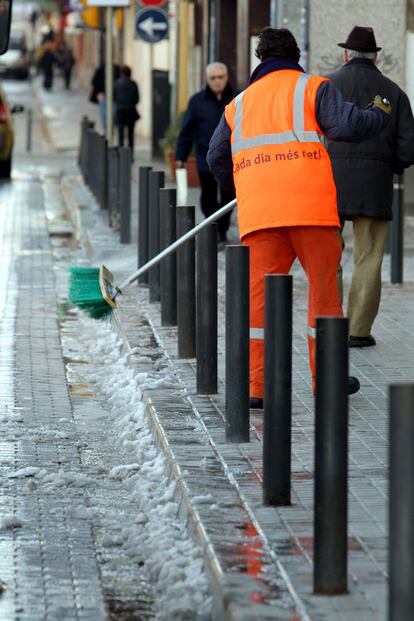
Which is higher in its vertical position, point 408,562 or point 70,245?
point 408,562

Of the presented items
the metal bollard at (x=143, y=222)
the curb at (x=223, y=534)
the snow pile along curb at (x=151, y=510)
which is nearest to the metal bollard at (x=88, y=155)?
the metal bollard at (x=143, y=222)

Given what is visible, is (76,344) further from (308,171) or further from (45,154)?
(45,154)

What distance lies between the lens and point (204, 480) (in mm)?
6488

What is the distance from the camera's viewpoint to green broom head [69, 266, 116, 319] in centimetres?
928

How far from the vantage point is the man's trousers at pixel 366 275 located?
9.75 metres

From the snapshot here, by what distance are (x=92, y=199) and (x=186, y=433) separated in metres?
14.6

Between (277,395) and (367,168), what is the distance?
3791mm

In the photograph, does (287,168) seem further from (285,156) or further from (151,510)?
(151,510)

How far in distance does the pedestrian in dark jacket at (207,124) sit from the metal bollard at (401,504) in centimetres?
1157

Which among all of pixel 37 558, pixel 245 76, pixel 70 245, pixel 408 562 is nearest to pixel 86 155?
pixel 245 76

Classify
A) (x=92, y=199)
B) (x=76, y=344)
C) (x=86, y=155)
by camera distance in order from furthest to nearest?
(x=86, y=155), (x=92, y=199), (x=76, y=344)

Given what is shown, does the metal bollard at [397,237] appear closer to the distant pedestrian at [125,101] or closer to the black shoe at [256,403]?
the black shoe at [256,403]

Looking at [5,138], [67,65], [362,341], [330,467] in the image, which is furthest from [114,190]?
[67,65]

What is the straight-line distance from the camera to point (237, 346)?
7109 millimetres
